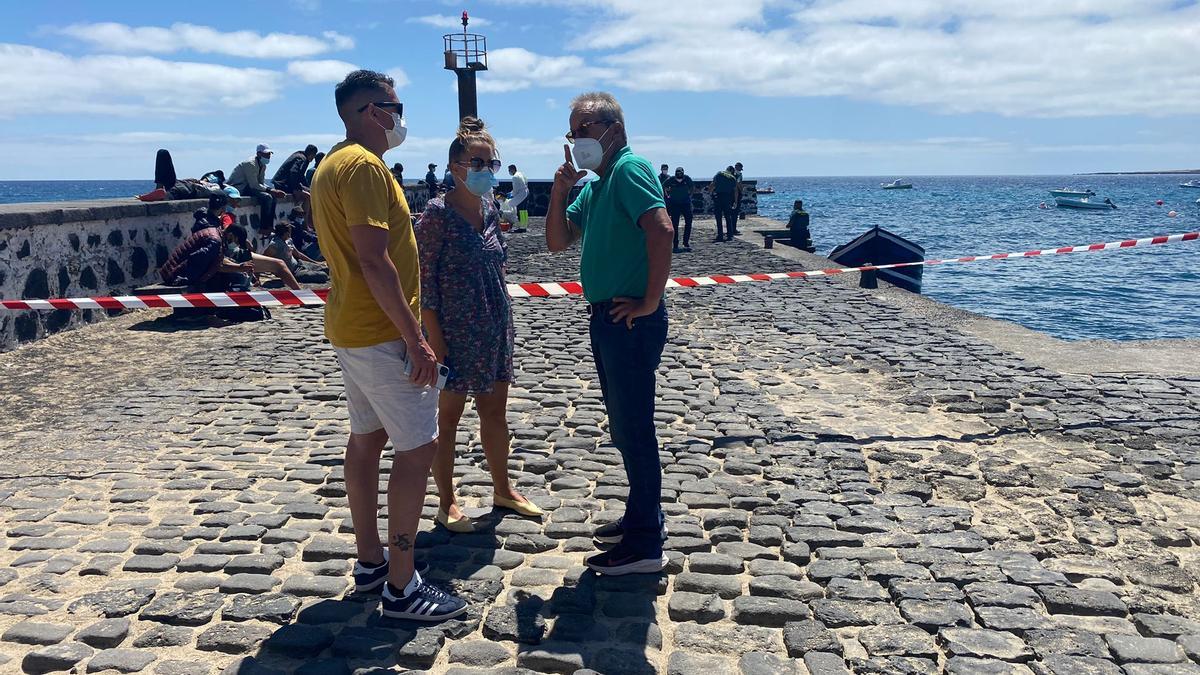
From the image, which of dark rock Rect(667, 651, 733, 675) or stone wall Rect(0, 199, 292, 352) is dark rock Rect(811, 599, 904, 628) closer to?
dark rock Rect(667, 651, 733, 675)

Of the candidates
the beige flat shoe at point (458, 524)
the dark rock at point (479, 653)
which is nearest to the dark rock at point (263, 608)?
the dark rock at point (479, 653)

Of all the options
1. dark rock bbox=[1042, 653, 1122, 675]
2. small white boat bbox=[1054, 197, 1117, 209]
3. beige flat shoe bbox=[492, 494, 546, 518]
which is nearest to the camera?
dark rock bbox=[1042, 653, 1122, 675]

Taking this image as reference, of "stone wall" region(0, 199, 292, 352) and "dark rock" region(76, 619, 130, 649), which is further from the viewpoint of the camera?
"stone wall" region(0, 199, 292, 352)

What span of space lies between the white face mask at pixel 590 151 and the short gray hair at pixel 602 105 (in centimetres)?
6

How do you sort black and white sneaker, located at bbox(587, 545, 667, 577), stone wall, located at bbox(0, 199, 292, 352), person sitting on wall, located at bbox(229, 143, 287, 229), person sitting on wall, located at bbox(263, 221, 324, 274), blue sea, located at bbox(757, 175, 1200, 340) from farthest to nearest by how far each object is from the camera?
blue sea, located at bbox(757, 175, 1200, 340) → person sitting on wall, located at bbox(229, 143, 287, 229) → person sitting on wall, located at bbox(263, 221, 324, 274) → stone wall, located at bbox(0, 199, 292, 352) → black and white sneaker, located at bbox(587, 545, 667, 577)

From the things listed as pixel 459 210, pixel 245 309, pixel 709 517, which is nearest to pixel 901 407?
pixel 709 517

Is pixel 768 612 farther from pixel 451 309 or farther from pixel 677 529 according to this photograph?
pixel 451 309

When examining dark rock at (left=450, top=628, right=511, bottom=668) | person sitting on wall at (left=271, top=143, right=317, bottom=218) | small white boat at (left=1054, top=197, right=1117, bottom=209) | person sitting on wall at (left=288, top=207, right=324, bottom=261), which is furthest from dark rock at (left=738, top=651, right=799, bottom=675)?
small white boat at (left=1054, top=197, right=1117, bottom=209)

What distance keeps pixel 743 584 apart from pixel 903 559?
787 millimetres

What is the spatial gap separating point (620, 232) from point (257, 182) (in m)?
14.1

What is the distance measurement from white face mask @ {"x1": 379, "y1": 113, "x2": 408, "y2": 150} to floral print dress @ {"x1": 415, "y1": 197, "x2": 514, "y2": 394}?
0.60 meters

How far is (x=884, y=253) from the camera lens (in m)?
20.9

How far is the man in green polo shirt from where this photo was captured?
11.8 ft

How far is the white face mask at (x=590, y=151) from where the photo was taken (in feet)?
12.3
